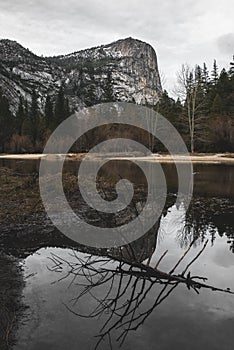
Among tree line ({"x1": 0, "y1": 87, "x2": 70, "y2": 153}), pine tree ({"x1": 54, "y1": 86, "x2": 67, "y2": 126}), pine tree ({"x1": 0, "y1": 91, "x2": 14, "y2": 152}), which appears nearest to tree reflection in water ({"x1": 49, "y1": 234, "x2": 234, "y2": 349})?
tree line ({"x1": 0, "y1": 87, "x2": 70, "y2": 153})

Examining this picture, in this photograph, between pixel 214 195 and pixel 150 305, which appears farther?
pixel 214 195

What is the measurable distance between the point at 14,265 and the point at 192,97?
42914mm

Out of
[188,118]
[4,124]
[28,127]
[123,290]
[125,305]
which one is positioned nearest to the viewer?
[125,305]

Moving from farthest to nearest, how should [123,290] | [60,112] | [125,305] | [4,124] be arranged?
1. [60,112]
2. [4,124]
3. [123,290]
4. [125,305]

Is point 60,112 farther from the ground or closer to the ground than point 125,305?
farther from the ground

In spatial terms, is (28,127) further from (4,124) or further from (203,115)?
(203,115)

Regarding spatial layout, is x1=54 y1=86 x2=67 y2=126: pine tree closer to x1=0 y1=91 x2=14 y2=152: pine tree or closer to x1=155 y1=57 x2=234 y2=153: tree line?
x1=0 y1=91 x2=14 y2=152: pine tree

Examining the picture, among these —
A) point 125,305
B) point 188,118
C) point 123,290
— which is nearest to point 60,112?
point 188,118

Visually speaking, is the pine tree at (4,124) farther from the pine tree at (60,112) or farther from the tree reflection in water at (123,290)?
the tree reflection in water at (123,290)

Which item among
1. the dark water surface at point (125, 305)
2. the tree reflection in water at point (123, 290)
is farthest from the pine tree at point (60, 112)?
the tree reflection in water at point (123, 290)

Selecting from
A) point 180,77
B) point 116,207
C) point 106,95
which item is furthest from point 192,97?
point 116,207

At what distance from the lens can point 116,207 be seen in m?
11.6

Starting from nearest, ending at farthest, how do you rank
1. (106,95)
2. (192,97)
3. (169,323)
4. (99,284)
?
1. (169,323)
2. (99,284)
3. (192,97)
4. (106,95)

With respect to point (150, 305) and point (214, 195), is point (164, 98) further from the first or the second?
point (150, 305)
